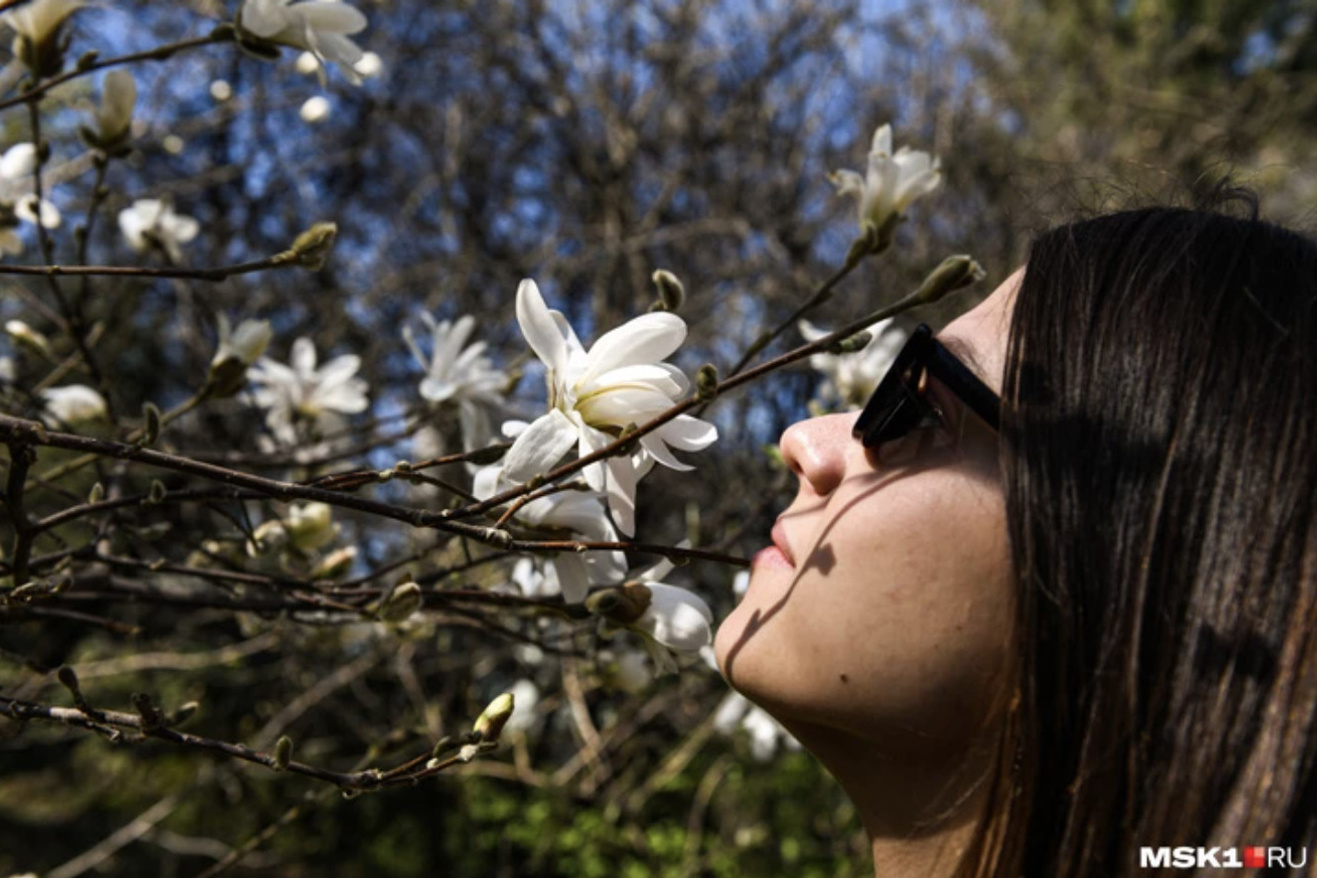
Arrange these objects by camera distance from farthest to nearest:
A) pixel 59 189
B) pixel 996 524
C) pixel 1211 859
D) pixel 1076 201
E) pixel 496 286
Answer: pixel 496 286
pixel 59 189
pixel 1076 201
pixel 996 524
pixel 1211 859

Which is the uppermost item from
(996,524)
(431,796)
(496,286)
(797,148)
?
(996,524)

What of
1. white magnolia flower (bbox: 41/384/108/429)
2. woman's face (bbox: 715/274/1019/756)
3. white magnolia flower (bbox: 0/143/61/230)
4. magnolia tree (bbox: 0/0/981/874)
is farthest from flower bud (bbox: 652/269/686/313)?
white magnolia flower (bbox: 41/384/108/429)

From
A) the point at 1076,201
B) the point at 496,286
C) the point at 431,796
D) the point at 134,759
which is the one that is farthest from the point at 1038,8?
the point at 1076,201

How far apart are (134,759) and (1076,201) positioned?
499 cm

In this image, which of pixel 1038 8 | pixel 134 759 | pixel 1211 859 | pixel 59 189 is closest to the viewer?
pixel 1211 859

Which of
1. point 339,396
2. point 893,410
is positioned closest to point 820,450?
→ point 893,410

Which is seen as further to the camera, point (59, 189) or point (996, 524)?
point (59, 189)

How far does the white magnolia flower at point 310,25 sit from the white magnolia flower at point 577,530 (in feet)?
1.49

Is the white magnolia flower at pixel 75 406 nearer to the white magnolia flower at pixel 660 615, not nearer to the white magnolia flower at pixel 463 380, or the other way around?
the white magnolia flower at pixel 463 380

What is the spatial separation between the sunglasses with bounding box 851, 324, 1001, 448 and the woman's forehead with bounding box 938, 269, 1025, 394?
0.03 m

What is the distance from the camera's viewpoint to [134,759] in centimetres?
508

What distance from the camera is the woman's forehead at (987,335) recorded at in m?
1.00

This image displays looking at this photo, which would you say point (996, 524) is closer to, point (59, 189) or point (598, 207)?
point (59, 189)

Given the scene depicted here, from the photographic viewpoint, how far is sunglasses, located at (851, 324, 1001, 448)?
0.97 m
